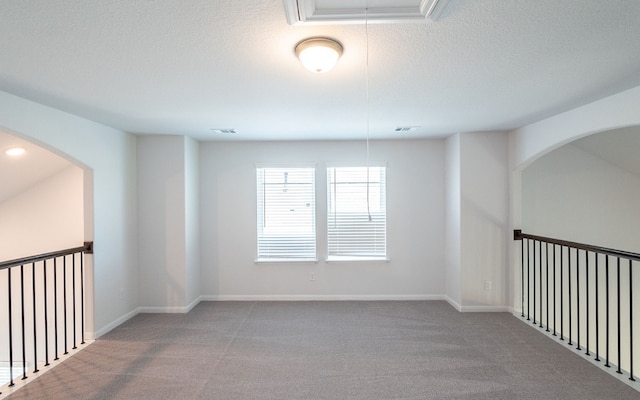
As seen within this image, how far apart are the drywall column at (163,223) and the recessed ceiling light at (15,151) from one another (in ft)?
3.89

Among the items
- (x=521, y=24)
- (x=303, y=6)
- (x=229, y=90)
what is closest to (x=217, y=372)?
(x=229, y=90)

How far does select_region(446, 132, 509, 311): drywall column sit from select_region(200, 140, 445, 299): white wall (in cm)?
49

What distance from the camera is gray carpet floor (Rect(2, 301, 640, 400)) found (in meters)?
2.49

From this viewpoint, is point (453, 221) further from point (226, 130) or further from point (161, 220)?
point (161, 220)

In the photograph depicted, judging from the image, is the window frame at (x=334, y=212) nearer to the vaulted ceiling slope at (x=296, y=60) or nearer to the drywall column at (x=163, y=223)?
the vaulted ceiling slope at (x=296, y=60)

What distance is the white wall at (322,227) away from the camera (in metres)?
4.75

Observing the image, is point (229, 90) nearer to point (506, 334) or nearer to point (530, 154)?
point (530, 154)

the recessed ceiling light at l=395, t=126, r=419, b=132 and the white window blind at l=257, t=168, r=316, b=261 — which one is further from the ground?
the recessed ceiling light at l=395, t=126, r=419, b=132

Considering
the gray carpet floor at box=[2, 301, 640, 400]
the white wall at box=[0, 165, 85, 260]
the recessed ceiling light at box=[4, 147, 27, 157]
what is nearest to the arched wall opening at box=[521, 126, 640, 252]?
the gray carpet floor at box=[2, 301, 640, 400]

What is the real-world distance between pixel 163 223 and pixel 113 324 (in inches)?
52.7

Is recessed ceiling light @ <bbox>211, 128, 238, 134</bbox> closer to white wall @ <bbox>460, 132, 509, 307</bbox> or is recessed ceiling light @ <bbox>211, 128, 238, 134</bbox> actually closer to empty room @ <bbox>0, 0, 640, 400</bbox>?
empty room @ <bbox>0, 0, 640, 400</bbox>

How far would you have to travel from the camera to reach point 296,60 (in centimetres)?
203

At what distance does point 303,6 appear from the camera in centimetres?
145

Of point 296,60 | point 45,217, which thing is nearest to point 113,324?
point 45,217
